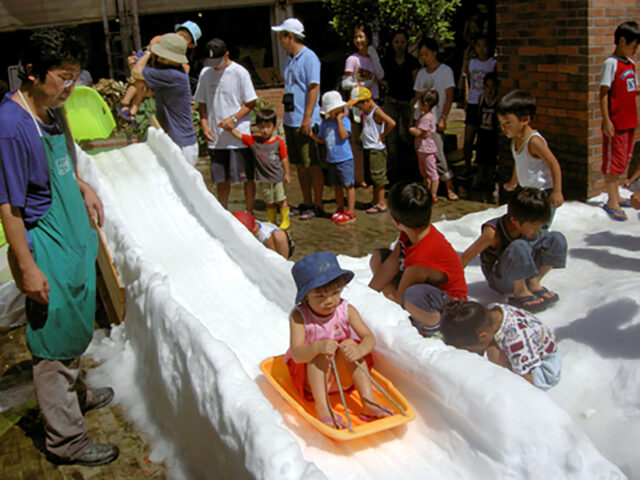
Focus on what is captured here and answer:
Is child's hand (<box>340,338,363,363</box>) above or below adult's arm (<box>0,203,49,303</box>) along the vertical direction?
below

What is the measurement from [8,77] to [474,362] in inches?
515

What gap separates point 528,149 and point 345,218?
2629mm

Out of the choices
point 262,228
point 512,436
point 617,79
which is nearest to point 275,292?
point 262,228

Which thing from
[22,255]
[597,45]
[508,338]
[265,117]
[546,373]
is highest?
[597,45]

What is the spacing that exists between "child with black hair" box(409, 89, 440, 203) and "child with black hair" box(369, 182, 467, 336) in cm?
363

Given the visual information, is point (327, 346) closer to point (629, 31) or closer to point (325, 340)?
point (325, 340)

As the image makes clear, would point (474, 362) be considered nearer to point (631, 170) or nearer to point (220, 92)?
point (631, 170)

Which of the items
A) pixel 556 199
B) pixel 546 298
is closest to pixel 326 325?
pixel 546 298

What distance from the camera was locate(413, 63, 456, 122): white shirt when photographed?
26.3ft

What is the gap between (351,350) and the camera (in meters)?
3.29

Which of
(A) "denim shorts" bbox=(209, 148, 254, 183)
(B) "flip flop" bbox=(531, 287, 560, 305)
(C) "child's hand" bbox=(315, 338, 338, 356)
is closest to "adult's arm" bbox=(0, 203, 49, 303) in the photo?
(C) "child's hand" bbox=(315, 338, 338, 356)

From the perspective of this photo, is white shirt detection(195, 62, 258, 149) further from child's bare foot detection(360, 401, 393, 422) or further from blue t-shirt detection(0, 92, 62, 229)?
child's bare foot detection(360, 401, 393, 422)

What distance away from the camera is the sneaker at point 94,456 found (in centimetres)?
354

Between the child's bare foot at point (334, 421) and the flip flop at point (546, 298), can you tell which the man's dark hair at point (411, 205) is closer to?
the flip flop at point (546, 298)
